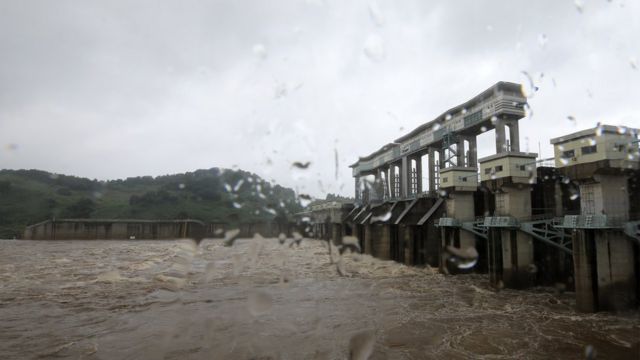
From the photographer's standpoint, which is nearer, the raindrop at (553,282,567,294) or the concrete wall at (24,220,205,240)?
the raindrop at (553,282,567,294)

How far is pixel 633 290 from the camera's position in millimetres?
14258

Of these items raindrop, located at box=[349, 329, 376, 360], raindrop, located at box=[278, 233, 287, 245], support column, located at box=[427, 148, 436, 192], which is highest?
support column, located at box=[427, 148, 436, 192]

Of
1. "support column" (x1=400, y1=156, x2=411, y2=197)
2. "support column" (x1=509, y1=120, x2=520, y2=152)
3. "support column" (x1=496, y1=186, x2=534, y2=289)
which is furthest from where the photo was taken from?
"support column" (x1=400, y1=156, x2=411, y2=197)

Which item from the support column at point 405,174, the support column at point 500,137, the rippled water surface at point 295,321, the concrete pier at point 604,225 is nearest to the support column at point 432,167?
the support column at point 405,174

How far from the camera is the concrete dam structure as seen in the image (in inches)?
562

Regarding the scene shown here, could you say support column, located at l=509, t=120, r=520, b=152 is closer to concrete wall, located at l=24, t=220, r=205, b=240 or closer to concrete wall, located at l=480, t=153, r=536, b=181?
concrete wall, located at l=480, t=153, r=536, b=181

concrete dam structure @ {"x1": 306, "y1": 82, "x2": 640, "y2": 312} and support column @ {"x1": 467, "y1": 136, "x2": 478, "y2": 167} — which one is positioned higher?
support column @ {"x1": 467, "y1": 136, "x2": 478, "y2": 167}

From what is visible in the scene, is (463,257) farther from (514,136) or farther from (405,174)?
(405,174)

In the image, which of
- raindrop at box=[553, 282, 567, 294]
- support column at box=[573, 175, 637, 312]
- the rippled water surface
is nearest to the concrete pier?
support column at box=[573, 175, 637, 312]

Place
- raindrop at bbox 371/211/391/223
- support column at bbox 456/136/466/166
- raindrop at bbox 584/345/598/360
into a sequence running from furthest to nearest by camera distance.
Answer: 1. raindrop at bbox 371/211/391/223
2. support column at bbox 456/136/466/166
3. raindrop at bbox 584/345/598/360

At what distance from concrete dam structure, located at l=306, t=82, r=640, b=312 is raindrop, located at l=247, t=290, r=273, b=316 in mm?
12658

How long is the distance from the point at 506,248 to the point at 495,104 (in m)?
11.7

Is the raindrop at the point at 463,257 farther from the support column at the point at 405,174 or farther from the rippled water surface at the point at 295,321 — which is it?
the support column at the point at 405,174

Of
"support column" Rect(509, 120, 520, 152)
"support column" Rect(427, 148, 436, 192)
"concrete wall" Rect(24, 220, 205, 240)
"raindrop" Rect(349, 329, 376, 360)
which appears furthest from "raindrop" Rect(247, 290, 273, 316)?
"concrete wall" Rect(24, 220, 205, 240)
